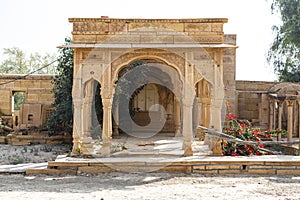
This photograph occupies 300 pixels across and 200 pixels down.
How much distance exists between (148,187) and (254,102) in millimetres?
10691

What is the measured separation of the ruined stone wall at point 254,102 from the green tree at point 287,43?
358cm

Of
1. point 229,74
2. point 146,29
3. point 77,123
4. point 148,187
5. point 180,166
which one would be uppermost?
point 146,29

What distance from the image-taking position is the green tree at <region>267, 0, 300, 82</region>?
19.5 meters

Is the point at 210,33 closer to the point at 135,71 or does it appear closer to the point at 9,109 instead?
the point at 135,71

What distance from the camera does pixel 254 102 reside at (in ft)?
56.9

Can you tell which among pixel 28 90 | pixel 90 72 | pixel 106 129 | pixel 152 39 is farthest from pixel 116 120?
pixel 152 39

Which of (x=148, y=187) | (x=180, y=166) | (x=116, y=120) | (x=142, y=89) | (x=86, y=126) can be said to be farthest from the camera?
(x=142, y=89)

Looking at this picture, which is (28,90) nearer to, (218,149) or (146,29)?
(146,29)

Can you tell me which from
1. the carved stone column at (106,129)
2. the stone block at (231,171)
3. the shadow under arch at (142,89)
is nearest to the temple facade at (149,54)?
the carved stone column at (106,129)

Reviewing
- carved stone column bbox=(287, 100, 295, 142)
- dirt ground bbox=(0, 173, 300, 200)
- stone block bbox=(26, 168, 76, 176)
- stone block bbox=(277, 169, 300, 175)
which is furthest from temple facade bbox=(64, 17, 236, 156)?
carved stone column bbox=(287, 100, 295, 142)

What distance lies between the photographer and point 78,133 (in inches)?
397

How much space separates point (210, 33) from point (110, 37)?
271 cm

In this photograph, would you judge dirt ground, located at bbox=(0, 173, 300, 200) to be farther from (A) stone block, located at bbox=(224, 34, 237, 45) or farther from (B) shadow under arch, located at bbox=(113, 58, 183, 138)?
(A) stone block, located at bbox=(224, 34, 237, 45)

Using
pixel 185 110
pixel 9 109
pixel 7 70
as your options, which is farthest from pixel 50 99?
pixel 7 70
